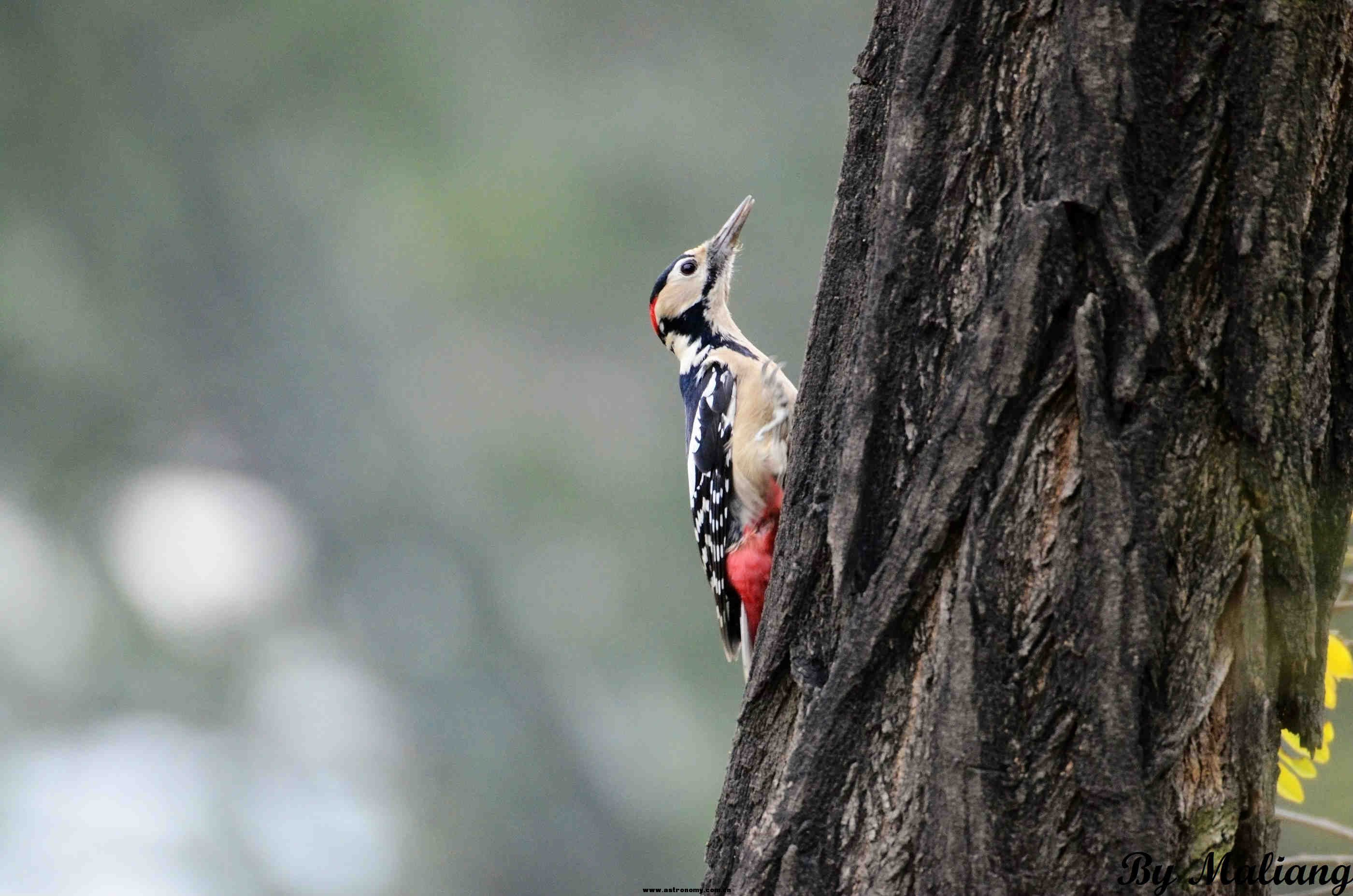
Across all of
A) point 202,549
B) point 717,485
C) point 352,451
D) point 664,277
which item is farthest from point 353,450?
point 717,485

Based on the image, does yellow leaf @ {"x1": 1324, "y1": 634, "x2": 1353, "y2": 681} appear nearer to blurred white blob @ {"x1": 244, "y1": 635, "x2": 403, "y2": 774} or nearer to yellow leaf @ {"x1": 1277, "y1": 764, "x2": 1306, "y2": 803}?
yellow leaf @ {"x1": 1277, "y1": 764, "x2": 1306, "y2": 803}

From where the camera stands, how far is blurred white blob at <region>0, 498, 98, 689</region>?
10.3 m

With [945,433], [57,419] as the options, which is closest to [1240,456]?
[945,433]

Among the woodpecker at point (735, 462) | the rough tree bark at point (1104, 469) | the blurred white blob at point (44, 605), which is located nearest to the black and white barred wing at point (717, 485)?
the woodpecker at point (735, 462)

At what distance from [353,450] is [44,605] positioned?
2.62 metres

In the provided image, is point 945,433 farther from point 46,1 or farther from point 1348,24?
point 46,1

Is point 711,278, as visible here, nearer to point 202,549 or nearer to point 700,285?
point 700,285

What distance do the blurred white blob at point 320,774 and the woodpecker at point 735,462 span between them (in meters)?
7.33

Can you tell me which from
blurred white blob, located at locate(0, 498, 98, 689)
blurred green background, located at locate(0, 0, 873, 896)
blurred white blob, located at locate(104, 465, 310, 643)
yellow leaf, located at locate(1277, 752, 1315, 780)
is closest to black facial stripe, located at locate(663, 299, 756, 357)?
yellow leaf, located at locate(1277, 752, 1315, 780)

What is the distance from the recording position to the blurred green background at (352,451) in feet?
33.4

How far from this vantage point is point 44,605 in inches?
410

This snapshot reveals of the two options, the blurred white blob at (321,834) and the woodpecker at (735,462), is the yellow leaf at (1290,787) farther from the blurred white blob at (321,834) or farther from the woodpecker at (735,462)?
the blurred white blob at (321,834)

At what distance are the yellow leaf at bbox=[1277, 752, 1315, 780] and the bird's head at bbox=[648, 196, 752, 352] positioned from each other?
203 centimetres

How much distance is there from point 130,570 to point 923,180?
10.0 metres
